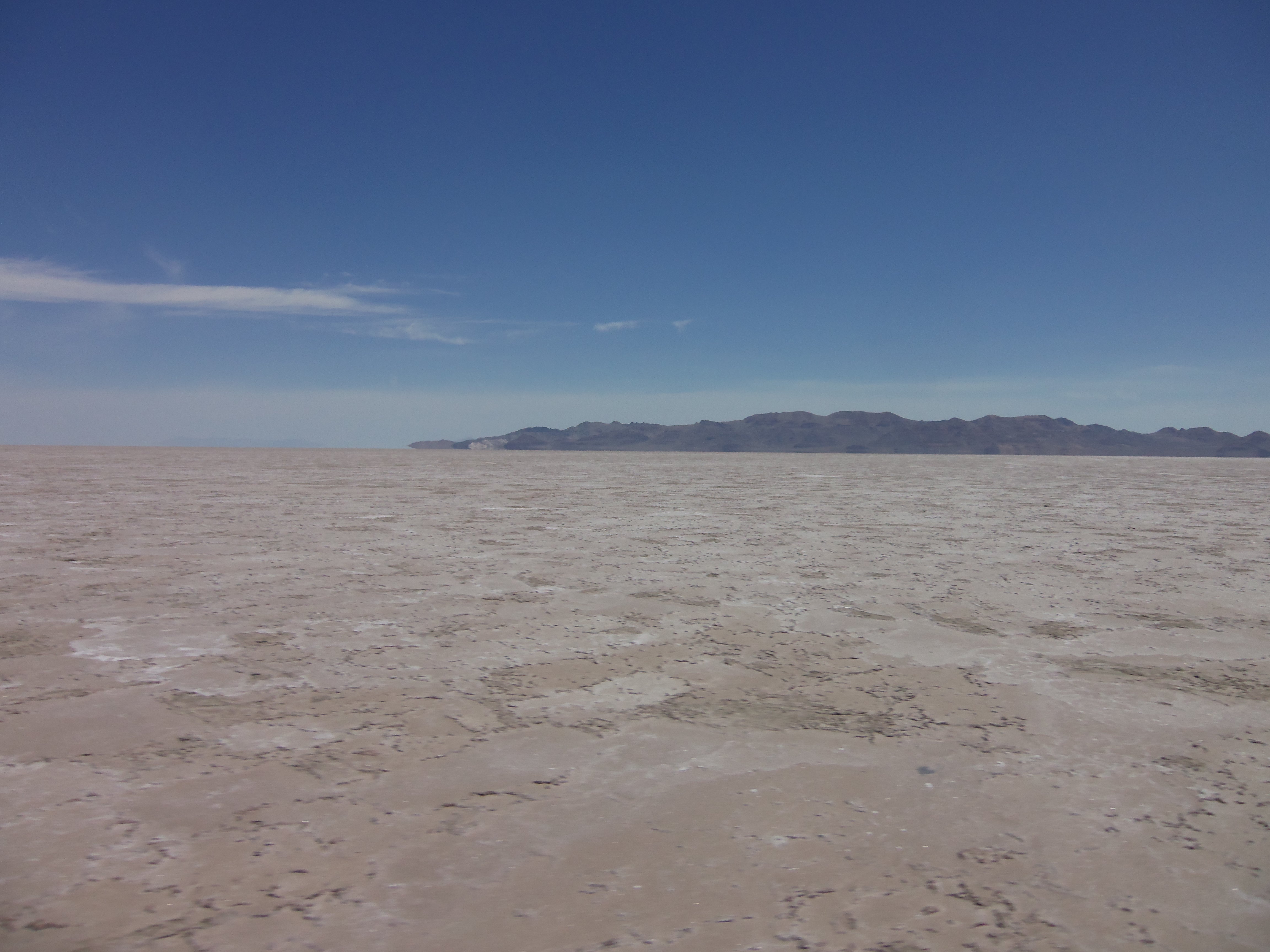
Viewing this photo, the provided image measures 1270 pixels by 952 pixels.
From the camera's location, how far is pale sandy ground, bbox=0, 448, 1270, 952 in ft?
4.67

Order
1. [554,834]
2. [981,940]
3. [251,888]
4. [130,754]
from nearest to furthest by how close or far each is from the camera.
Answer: [981,940] → [251,888] → [554,834] → [130,754]

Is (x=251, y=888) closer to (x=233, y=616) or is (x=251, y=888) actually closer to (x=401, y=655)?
(x=401, y=655)

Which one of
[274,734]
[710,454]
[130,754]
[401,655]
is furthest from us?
[710,454]

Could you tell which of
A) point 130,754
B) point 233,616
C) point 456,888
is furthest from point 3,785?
point 233,616

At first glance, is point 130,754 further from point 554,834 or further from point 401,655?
point 554,834

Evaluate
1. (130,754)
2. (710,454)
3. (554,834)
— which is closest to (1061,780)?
(554,834)

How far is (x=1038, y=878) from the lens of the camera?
1.55 m

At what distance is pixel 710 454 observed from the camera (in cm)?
5119

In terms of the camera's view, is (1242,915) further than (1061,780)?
No

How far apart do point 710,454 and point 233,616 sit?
4815 centimetres

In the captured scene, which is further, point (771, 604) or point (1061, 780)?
point (771, 604)

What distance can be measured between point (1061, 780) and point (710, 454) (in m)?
49.4

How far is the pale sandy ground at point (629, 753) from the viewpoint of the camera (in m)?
1.42

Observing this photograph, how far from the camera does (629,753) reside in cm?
216
